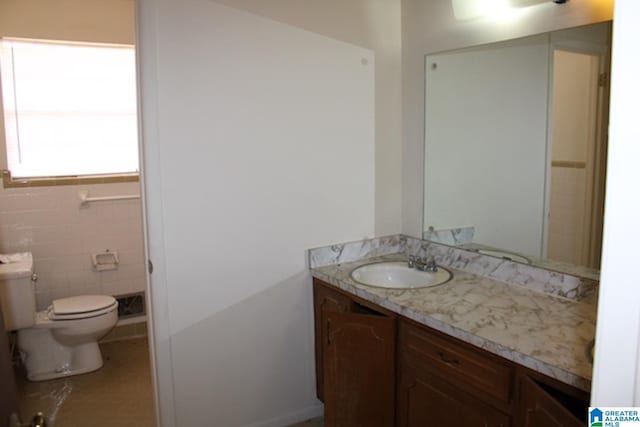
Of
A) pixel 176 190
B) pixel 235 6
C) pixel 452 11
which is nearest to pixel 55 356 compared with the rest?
pixel 176 190

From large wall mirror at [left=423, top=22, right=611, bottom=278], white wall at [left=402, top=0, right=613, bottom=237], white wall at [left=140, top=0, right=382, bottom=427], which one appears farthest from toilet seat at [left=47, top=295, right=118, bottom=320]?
large wall mirror at [left=423, top=22, right=611, bottom=278]

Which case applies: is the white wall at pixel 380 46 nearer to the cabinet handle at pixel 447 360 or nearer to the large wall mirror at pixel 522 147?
the large wall mirror at pixel 522 147

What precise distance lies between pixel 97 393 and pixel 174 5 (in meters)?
2.32

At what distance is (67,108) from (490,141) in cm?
284

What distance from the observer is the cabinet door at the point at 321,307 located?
235 cm

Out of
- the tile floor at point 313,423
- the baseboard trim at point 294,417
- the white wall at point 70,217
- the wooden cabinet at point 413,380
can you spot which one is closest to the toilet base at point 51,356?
the white wall at point 70,217

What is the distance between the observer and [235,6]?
222 cm

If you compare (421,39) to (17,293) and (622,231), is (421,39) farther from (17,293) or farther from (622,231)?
(17,293)

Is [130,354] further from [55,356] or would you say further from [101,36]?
[101,36]

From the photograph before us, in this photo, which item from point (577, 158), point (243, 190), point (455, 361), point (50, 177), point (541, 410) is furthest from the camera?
point (50, 177)

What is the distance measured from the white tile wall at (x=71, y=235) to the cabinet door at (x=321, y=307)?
1830mm

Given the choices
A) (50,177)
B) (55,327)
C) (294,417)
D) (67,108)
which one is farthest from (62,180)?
(294,417)

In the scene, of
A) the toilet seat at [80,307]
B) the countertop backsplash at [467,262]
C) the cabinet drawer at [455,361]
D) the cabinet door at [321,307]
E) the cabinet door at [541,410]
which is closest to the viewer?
the cabinet door at [541,410]

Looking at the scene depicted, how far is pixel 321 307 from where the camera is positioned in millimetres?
2504
